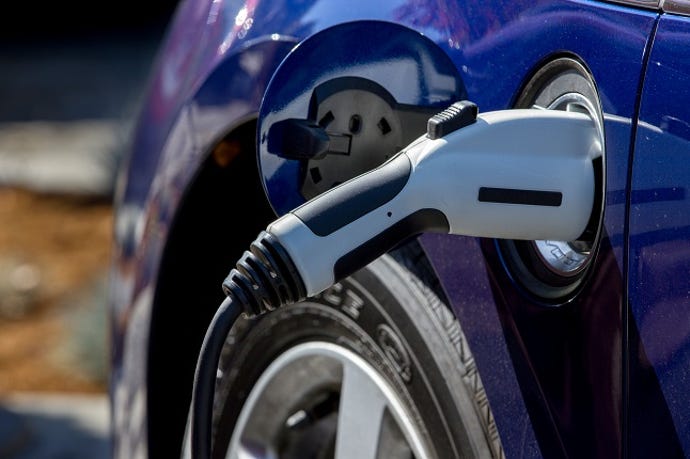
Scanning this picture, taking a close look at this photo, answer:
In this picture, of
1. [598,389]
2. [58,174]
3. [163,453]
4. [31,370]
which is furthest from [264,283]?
[58,174]

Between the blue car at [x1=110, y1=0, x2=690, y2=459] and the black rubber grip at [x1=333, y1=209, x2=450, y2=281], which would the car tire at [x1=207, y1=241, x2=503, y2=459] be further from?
the black rubber grip at [x1=333, y1=209, x2=450, y2=281]

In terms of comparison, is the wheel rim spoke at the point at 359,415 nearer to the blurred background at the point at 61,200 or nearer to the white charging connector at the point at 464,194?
the white charging connector at the point at 464,194

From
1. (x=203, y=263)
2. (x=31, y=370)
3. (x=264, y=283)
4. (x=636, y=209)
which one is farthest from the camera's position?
(x=31, y=370)

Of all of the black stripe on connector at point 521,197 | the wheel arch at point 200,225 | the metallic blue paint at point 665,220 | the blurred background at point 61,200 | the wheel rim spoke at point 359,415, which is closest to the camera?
the metallic blue paint at point 665,220

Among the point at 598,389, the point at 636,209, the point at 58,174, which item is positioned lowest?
the point at 598,389

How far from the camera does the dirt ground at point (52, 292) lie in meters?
5.11

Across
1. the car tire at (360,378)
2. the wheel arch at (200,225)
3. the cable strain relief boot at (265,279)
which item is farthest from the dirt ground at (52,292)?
the cable strain relief boot at (265,279)

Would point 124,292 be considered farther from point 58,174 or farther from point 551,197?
point 58,174

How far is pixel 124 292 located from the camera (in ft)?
8.29

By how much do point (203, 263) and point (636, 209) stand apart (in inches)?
43.6

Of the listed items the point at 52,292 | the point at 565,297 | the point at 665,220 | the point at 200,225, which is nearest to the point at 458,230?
the point at 565,297

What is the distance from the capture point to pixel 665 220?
1.35 m

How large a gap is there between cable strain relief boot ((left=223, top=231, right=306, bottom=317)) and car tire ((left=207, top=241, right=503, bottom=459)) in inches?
11.9

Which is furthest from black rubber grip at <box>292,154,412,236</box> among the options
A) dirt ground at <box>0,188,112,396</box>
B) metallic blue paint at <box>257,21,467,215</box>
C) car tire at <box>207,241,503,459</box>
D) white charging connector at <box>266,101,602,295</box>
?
dirt ground at <box>0,188,112,396</box>
